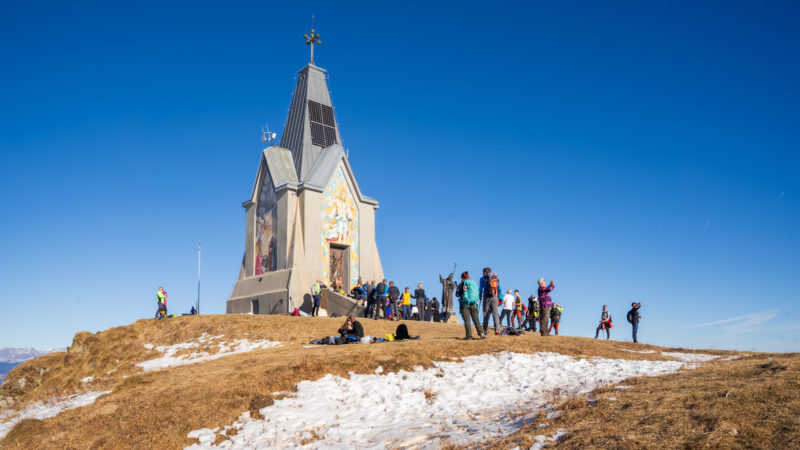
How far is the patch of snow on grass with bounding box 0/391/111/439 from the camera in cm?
1364

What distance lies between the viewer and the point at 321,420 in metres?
10.4

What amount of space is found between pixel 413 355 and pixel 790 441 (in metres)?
8.98

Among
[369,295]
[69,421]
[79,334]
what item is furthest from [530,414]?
[79,334]

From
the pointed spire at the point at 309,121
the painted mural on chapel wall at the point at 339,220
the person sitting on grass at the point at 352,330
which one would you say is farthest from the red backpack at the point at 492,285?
the pointed spire at the point at 309,121

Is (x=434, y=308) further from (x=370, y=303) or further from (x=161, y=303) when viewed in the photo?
(x=161, y=303)

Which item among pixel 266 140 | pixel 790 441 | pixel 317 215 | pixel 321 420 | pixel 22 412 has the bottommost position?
pixel 22 412

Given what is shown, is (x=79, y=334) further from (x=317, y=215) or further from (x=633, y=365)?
(x=633, y=365)

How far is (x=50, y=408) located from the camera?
14891 millimetres

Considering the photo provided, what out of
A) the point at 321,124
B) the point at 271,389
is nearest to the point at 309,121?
the point at 321,124

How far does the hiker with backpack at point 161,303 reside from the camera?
1083 inches

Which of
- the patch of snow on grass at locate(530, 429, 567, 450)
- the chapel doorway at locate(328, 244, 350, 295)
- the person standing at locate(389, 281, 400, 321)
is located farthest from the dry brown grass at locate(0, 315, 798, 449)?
the chapel doorway at locate(328, 244, 350, 295)

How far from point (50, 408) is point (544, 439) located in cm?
1391

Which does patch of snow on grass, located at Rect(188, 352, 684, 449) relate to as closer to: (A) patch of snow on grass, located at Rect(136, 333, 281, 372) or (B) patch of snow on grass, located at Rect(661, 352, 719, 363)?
(B) patch of snow on grass, located at Rect(661, 352, 719, 363)

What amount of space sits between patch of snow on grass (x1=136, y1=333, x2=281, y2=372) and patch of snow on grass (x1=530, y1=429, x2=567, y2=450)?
44.8ft
